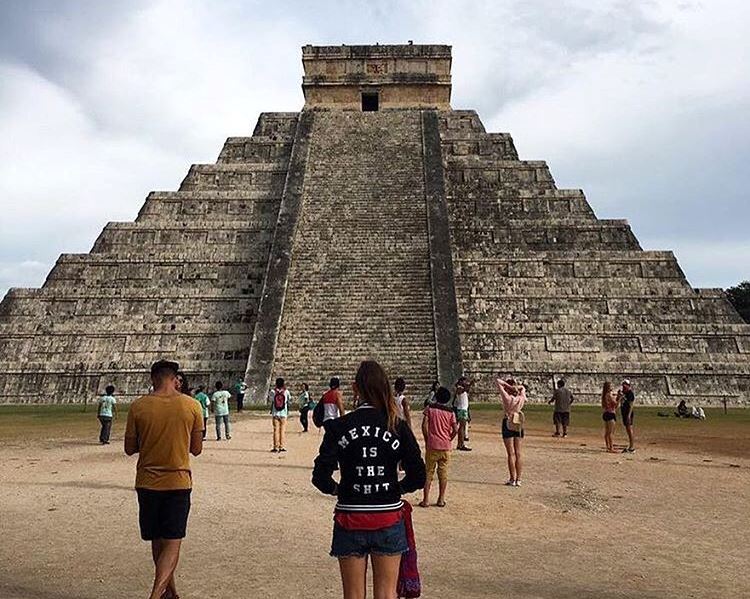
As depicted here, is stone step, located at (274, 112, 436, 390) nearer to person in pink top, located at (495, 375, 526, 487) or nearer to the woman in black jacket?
person in pink top, located at (495, 375, 526, 487)

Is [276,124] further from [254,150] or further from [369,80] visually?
[369,80]

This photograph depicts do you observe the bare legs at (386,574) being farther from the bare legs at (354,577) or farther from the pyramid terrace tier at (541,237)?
the pyramid terrace tier at (541,237)

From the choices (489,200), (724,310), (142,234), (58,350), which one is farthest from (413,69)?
(58,350)

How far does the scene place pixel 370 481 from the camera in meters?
3.22

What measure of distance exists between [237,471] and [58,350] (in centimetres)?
1385

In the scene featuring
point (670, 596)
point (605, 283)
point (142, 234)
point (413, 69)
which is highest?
point (413, 69)

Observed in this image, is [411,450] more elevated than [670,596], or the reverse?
[411,450]

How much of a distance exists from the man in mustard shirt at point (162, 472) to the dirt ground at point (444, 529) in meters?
0.55

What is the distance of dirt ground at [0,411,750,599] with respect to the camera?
183 inches

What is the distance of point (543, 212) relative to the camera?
24500 millimetres

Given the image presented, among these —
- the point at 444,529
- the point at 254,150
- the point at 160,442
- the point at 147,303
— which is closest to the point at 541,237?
the point at 254,150

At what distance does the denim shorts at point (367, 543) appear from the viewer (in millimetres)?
3160

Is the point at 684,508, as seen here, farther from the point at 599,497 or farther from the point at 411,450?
the point at 411,450

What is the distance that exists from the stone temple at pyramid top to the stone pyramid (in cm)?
566
